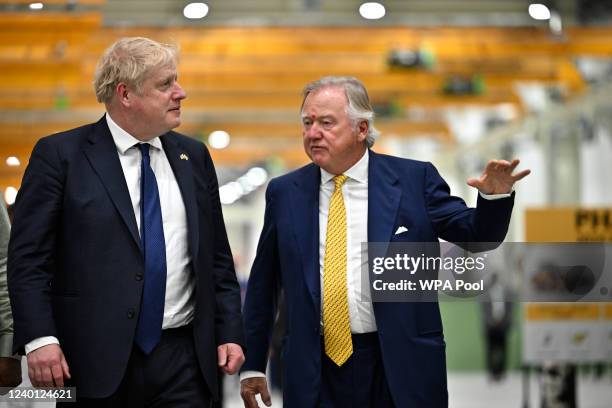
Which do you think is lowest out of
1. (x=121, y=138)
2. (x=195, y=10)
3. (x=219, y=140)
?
(x=121, y=138)

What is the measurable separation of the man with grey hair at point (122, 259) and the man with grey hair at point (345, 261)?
276mm

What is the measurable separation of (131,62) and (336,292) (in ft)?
2.76

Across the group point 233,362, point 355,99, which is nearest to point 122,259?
point 233,362

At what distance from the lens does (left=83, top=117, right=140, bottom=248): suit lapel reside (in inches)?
117

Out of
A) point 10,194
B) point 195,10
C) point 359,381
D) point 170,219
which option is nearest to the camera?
point 170,219

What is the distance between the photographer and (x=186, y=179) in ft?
10.3

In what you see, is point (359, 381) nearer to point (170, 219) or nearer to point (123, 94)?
point (170, 219)

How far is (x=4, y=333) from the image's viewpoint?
3287mm

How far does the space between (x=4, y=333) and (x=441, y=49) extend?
5607 mm

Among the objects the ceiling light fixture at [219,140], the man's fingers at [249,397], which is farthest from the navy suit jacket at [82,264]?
the ceiling light fixture at [219,140]

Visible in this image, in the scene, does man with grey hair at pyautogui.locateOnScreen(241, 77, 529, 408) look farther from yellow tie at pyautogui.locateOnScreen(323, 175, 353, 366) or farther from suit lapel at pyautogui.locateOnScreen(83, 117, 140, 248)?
suit lapel at pyautogui.locateOnScreen(83, 117, 140, 248)

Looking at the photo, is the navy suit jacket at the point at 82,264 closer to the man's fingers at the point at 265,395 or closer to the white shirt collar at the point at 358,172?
the man's fingers at the point at 265,395

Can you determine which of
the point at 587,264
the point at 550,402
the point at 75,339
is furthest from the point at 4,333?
the point at 550,402

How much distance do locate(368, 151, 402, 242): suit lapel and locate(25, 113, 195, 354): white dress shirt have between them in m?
0.57
